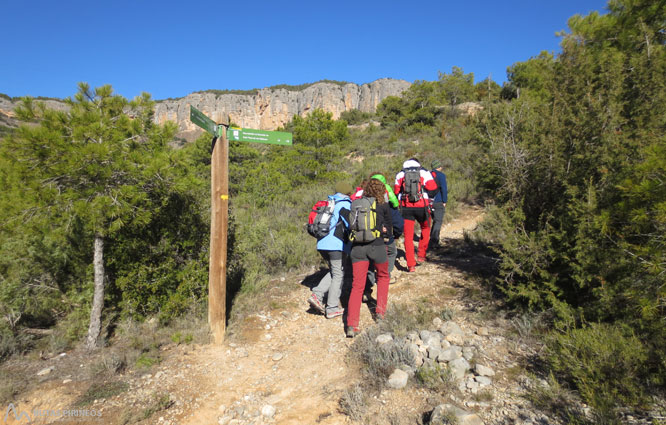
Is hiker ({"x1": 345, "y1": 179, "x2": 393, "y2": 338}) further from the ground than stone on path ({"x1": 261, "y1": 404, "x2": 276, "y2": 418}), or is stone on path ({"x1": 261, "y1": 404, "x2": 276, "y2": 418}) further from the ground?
hiker ({"x1": 345, "y1": 179, "x2": 393, "y2": 338})

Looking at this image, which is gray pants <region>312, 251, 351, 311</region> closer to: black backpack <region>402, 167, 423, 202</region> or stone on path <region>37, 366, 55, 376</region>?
black backpack <region>402, 167, 423, 202</region>

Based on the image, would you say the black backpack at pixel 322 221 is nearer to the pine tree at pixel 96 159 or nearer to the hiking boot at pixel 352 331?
the hiking boot at pixel 352 331

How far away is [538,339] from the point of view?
3129 millimetres

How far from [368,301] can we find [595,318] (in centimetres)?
268

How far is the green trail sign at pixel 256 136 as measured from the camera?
359 centimetres

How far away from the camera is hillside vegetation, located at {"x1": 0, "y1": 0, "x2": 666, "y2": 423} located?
7.96ft

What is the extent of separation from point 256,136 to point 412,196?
2.72m

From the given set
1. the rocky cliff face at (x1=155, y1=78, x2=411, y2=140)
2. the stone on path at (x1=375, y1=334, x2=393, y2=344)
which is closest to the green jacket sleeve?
the stone on path at (x1=375, y1=334, x2=393, y2=344)

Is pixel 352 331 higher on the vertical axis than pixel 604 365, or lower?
lower

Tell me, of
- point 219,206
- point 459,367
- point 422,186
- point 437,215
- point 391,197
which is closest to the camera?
point 459,367

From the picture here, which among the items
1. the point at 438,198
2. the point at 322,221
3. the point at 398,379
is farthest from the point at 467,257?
the point at 398,379

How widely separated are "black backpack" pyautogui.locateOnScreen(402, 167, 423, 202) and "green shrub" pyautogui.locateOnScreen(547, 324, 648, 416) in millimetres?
2856

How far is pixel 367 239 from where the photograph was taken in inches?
144

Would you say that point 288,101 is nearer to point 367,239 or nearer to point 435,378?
point 367,239
